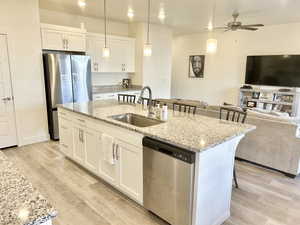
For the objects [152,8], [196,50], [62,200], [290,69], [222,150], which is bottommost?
[62,200]

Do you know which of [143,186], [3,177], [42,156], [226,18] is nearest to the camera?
[3,177]

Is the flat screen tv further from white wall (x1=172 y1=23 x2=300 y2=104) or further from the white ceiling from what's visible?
the white ceiling

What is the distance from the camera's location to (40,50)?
440cm

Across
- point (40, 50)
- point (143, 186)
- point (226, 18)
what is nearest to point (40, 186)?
point (143, 186)

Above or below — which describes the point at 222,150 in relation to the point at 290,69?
below

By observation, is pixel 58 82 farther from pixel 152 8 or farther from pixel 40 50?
pixel 152 8

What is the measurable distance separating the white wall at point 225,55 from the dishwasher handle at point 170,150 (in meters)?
5.90

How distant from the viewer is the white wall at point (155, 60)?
6363 mm

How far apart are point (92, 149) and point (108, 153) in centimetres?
47

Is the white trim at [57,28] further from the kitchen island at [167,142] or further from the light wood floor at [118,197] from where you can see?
the light wood floor at [118,197]

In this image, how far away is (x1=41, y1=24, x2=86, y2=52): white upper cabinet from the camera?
14.8 feet

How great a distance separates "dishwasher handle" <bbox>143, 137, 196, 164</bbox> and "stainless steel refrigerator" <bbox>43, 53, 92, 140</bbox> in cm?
316

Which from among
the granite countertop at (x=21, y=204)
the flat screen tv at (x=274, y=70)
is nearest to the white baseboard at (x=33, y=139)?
the granite countertop at (x=21, y=204)

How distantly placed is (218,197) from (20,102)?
4.12 meters
